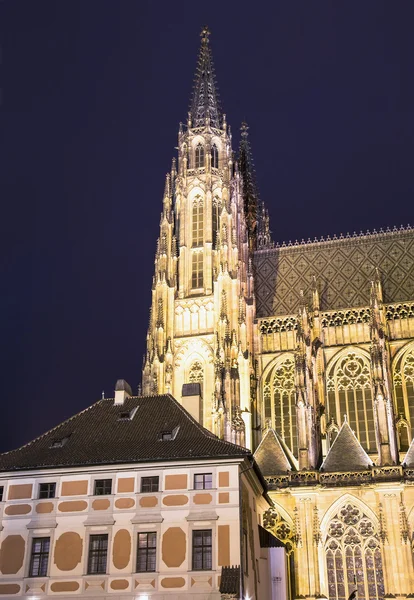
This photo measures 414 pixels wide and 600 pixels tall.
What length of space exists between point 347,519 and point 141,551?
1510 centimetres

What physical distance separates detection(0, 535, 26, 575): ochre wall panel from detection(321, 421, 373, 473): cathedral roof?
1765 cm

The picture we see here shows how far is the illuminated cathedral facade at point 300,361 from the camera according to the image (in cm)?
3822

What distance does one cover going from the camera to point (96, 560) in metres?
27.5

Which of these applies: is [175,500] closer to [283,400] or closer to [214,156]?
[283,400]

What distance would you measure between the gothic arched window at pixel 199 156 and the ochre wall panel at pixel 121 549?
2997cm

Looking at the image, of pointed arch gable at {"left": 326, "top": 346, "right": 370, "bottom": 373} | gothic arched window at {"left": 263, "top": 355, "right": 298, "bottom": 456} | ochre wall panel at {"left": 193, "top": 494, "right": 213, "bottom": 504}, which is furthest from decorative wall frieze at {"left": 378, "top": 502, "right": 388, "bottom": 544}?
ochre wall panel at {"left": 193, "top": 494, "right": 213, "bottom": 504}

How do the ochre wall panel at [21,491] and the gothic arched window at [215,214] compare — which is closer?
the ochre wall panel at [21,491]

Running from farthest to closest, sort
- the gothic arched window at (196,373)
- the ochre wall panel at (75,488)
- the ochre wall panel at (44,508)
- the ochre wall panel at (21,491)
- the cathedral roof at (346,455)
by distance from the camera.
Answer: the gothic arched window at (196,373) < the cathedral roof at (346,455) < the ochre wall panel at (21,491) < the ochre wall panel at (75,488) < the ochre wall panel at (44,508)

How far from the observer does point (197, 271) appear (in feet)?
160

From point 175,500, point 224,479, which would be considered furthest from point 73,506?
point 224,479

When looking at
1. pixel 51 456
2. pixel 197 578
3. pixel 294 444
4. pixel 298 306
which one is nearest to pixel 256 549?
pixel 197 578

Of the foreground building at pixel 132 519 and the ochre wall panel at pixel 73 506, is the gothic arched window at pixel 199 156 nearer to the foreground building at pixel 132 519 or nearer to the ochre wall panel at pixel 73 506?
the foreground building at pixel 132 519

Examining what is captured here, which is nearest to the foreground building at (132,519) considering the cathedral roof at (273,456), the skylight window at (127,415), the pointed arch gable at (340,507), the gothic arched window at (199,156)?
the skylight window at (127,415)

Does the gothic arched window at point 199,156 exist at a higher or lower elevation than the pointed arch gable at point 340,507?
higher
